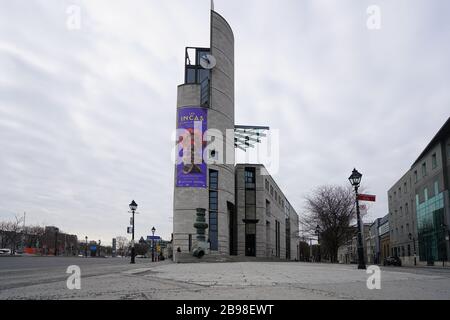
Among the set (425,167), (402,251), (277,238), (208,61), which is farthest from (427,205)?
(277,238)

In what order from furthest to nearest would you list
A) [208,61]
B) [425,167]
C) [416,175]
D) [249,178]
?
[249,178], [416,175], [208,61], [425,167]

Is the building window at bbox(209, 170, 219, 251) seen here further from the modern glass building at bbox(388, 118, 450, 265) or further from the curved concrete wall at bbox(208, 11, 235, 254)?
the modern glass building at bbox(388, 118, 450, 265)

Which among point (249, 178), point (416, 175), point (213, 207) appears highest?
point (249, 178)

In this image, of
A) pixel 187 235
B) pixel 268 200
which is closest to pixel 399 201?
pixel 268 200

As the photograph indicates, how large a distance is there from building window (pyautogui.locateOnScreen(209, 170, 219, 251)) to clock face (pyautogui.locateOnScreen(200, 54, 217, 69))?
1433 centimetres

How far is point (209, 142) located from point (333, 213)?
702 inches

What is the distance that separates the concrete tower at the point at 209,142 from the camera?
163 feet

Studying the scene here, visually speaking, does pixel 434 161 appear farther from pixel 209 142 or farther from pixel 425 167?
pixel 209 142

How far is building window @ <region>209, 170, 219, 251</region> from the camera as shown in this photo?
5162 cm

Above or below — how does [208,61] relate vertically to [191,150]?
above

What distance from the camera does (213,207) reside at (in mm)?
52500

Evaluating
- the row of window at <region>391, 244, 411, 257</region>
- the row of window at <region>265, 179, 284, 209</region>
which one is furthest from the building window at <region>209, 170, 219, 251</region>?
the row of window at <region>391, 244, 411, 257</region>

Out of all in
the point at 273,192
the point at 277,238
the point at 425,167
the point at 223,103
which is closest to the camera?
the point at 425,167

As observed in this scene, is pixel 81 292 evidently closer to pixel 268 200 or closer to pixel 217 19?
pixel 217 19
